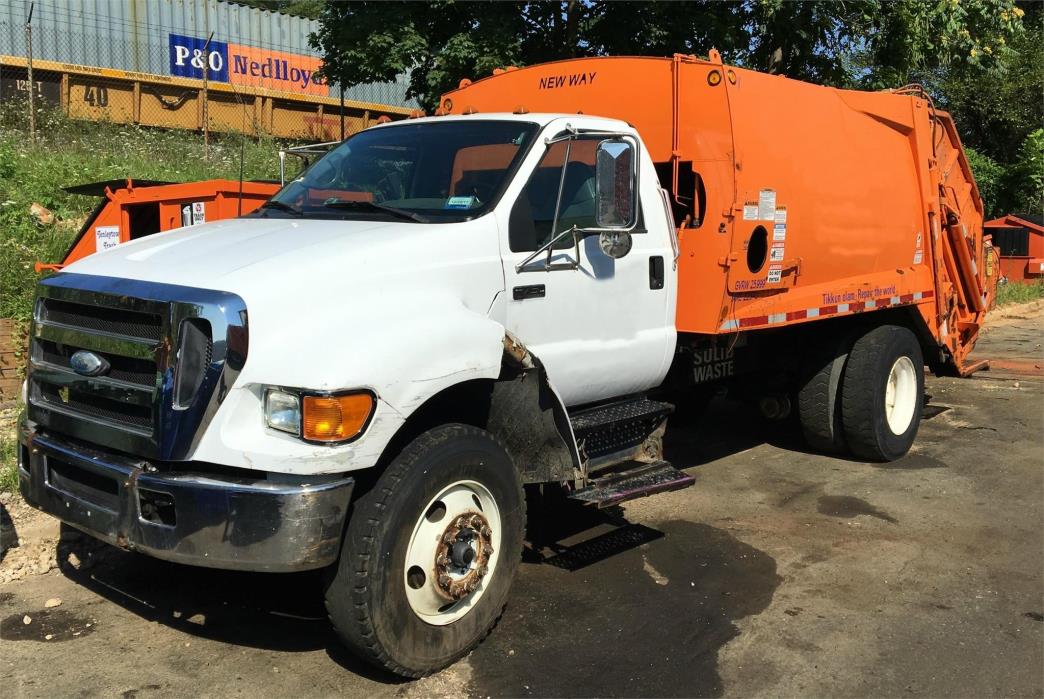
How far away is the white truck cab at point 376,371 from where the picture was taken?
3447 mm

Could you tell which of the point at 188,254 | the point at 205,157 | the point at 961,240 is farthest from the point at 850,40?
the point at 188,254

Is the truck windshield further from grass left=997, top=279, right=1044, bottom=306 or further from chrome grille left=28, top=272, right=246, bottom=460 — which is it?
grass left=997, top=279, right=1044, bottom=306

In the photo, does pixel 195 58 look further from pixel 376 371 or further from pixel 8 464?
pixel 376 371

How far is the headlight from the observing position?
3438 millimetres

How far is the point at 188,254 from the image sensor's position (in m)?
4.01

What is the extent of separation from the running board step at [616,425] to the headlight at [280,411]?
174cm

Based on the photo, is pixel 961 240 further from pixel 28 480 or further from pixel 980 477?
pixel 28 480

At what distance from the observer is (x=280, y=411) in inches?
136

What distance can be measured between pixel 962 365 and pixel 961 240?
4.34 feet

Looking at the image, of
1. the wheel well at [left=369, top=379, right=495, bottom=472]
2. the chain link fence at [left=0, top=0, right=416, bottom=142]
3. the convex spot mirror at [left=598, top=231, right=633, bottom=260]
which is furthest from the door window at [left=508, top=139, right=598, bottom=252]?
the chain link fence at [left=0, top=0, right=416, bottom=142]

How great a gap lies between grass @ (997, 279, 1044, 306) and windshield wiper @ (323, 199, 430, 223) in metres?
→ 15.9

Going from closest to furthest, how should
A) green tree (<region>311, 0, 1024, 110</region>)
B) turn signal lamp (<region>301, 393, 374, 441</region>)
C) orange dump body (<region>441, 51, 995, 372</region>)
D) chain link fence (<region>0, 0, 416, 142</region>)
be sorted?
turn signal lamp (<region>301, 393, 374, 441</region>)
orange dump body (<region>441, 51, 995, 372</region>)
green tree (<region>311, 0, 1024, 110</region>)
chain link fence (<region>0, 0, 416, 142</region>)

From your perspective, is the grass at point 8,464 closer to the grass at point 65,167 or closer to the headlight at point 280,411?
the grass at point 65,167

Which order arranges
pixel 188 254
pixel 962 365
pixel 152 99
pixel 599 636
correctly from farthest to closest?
1. pixel 152 99
2. pixel 962 365
3. pixel 599 636
4. pixel 188 254
